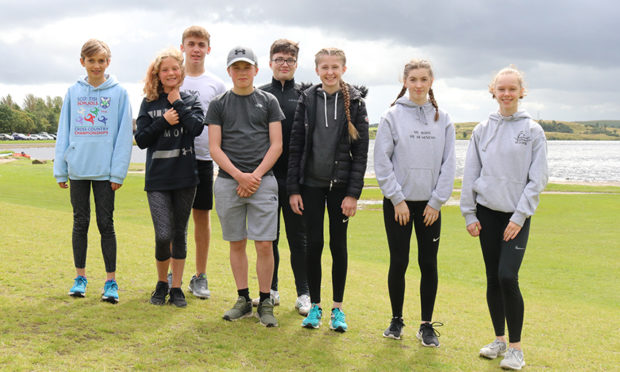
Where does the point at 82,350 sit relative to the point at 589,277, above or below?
above

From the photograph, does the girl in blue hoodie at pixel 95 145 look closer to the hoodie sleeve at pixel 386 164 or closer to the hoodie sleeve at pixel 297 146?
the hoodie sleeve at pixel 297 146

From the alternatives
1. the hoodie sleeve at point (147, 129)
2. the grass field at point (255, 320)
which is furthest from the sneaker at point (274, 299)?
the hoodie sleeve at point (147, 129)

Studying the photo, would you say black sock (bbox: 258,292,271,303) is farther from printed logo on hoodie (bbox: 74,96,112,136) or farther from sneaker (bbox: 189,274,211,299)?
printed logo on hoodie (bbox: 74,96,112,136)

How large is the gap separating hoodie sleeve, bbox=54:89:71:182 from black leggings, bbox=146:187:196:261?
887 mm

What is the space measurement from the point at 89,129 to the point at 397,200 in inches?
120

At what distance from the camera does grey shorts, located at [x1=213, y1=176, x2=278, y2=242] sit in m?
4.77

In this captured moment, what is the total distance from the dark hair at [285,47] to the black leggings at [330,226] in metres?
1.51

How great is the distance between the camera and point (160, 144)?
504 cm

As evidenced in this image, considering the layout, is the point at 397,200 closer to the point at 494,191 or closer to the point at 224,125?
the point at 494,191

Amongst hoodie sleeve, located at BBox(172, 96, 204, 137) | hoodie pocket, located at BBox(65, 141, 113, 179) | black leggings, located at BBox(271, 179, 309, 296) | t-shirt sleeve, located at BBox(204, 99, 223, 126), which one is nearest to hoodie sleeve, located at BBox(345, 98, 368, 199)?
black leggings, located at BBox(271, 179, 309, 296)

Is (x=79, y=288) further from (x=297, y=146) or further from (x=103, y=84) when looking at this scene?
(x=297, y=146)

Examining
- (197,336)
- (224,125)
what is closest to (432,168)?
(224,125)

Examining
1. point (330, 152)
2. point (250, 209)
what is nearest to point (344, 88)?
point (330, 152)

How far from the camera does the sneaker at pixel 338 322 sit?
15.7 ft
